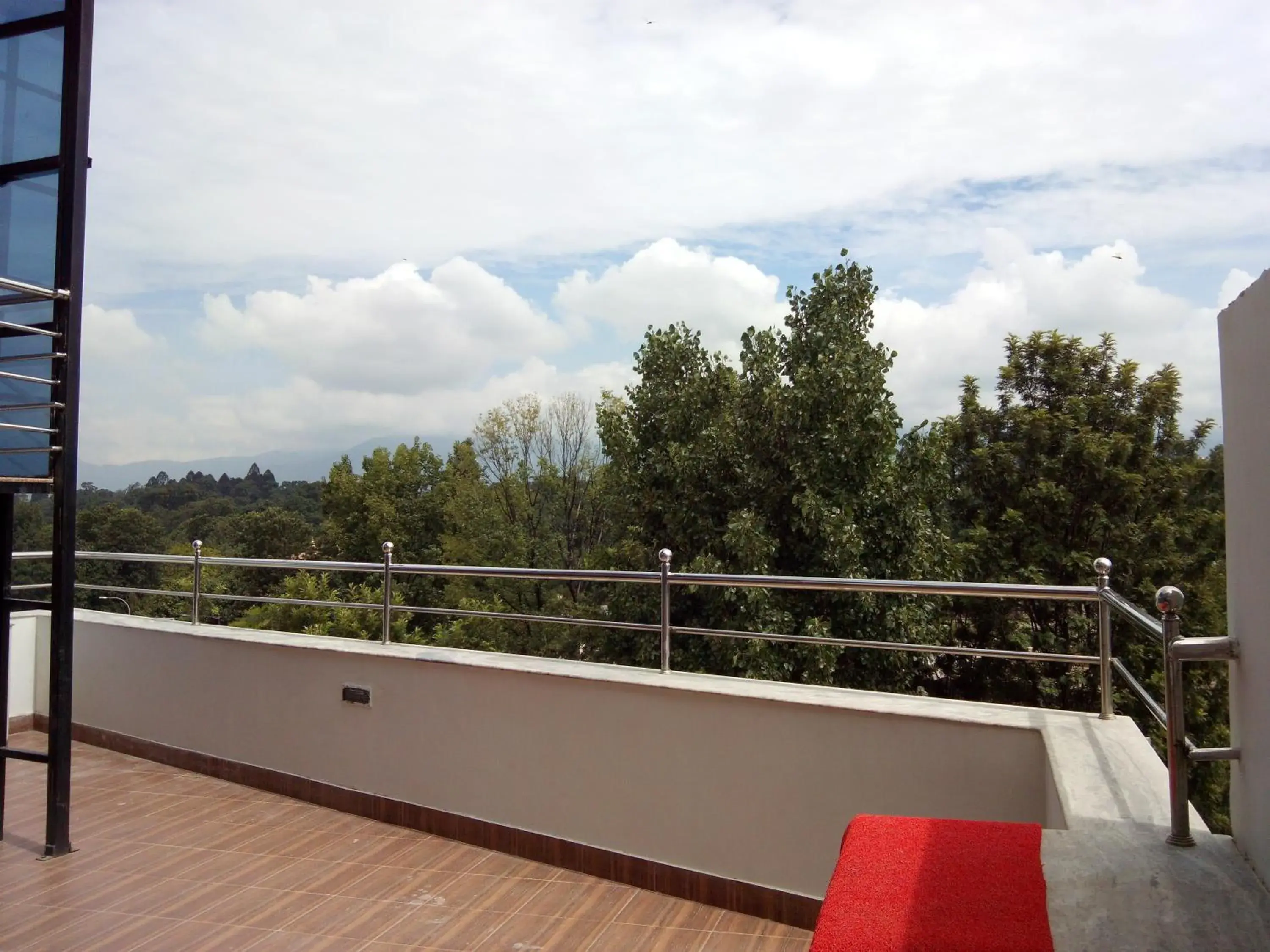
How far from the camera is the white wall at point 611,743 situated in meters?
2.92

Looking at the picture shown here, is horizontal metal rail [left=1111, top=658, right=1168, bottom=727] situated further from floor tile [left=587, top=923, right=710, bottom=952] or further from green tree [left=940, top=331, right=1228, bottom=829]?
green tree [left=940, top=331, right=1228, bottom=829]

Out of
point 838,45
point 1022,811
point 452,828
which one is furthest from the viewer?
point 838,45

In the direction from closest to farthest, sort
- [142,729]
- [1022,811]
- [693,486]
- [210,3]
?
[1022,811] < [142,729] < [210,3] < [693,486]

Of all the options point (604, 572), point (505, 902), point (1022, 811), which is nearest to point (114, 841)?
point (505, 902)

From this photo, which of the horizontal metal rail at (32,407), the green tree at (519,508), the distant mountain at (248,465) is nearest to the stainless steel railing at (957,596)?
the horizontal metal rail at (32,407)

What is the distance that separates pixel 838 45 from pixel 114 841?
6810mm

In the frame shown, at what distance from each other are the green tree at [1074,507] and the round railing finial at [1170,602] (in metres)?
10.8

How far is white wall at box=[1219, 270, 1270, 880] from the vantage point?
149 centimetres

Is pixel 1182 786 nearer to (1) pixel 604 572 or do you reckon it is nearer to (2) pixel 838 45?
(1) pixel 604 572

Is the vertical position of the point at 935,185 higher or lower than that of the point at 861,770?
higher

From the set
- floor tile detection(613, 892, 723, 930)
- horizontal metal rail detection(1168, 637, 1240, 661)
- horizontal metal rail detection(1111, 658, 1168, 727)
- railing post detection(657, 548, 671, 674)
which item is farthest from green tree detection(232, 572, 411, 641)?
horizontal metal rail detection(1168, 637, 1240, 661)

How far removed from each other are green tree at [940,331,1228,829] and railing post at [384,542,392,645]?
945cm

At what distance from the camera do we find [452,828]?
4.06m

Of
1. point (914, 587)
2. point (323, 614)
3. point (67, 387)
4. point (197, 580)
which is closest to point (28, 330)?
point (67, 387)
